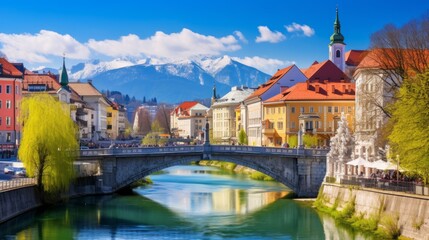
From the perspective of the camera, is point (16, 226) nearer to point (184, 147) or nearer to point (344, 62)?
point (184, 147)

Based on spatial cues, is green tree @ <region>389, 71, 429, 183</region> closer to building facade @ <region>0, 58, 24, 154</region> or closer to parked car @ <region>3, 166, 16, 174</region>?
parked car @ <region>3, 166, 16, 174</region>

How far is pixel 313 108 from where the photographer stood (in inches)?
4038

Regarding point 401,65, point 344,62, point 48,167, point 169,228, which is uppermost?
point 344,62

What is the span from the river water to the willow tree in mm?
2538

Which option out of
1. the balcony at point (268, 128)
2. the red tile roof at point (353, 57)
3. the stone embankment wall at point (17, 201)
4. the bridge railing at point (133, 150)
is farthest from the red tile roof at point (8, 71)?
the red tile roof at point (353, 57)

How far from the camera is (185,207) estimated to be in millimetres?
66062

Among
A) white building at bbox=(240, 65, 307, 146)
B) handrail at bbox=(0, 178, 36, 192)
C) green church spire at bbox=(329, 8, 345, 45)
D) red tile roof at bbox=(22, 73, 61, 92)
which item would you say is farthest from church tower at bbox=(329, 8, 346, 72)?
handrail at bbox=(0, 178, 36, 192)

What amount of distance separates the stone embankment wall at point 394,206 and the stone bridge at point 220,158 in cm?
1360

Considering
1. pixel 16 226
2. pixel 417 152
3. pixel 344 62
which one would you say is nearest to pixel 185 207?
pixel 16 226

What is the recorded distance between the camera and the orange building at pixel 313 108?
3999 inches

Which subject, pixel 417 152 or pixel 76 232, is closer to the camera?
pixel 417 152

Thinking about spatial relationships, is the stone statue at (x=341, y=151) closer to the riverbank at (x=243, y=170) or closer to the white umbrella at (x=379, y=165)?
the white umbrella at (x=379, y=165)

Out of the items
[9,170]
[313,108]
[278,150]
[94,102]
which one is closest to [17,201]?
[9,170]

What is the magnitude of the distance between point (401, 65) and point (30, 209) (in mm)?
32225
